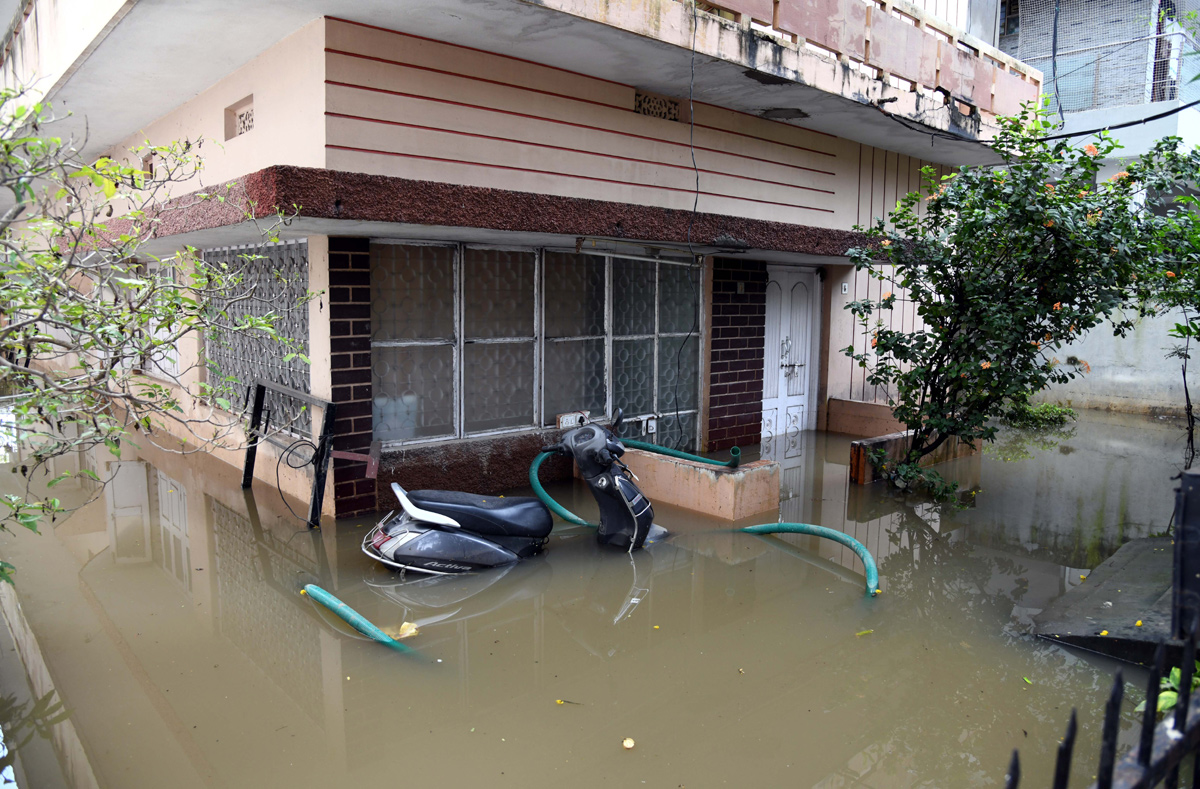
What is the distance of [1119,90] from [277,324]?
52.5ft

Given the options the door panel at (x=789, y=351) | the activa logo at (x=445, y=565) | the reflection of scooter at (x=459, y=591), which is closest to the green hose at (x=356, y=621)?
the reflection of scooter at (x=459, y=591)

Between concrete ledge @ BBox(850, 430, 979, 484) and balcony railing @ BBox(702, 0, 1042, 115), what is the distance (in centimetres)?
363

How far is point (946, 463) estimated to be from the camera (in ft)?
27.8

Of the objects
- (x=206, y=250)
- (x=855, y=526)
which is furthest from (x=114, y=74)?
(x=855, y=526)

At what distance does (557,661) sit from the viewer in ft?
13.1

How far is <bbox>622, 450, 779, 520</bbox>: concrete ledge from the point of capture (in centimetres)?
634

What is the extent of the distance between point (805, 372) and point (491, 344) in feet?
16.6

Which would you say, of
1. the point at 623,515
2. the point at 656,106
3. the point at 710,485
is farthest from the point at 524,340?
the point at 656,106

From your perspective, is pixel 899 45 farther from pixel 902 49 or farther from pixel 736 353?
pixel 736 353

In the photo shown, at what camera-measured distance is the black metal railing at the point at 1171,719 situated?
149 cm

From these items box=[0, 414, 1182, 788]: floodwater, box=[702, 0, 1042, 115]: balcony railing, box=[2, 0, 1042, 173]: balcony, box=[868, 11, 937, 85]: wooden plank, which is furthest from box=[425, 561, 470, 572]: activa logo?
box=[868, 11, 937, 85]: wooden plank

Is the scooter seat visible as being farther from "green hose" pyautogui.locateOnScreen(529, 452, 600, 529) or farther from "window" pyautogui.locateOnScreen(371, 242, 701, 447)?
"window" pyautogui.locateOnScreen(371, 242, 701, 447)

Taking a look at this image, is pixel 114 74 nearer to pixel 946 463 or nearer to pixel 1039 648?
pixel 1039 648

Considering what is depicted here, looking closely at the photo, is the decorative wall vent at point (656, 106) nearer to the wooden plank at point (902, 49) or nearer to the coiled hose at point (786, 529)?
the wooden plank at point (902, 49)
